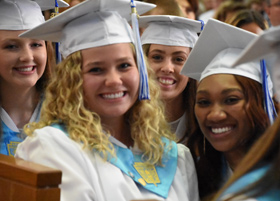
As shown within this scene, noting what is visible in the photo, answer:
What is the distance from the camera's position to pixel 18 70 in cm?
354

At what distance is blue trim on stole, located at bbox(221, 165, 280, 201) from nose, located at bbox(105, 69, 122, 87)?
126 cm

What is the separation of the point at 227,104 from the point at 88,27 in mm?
754

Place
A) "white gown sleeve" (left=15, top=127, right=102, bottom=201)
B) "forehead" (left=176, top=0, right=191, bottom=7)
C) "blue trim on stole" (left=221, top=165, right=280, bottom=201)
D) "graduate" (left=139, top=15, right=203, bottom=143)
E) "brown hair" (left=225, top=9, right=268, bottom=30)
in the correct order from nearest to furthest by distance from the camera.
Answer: "blue trim on stole" (left=221, top=165, right=280, bottom=201), "white gown sleeve" (left=15, top=127, right=102, bottom=201), "graduate" (left=139, top=15, right=203, bottom=143), "brown hair" (left=225, top=9, right=268, bottom=30), "forehead" (left=176, top=0, right=191, bottom=7)

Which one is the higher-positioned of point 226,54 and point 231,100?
point 226,54

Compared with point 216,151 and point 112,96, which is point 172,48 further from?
point 112,96

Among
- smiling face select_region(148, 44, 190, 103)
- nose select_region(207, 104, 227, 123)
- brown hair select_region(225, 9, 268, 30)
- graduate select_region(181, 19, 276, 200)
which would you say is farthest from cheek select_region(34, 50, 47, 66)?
brown hair select_region(225, 9, 268, 30)

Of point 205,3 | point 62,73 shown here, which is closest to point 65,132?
point 62,73

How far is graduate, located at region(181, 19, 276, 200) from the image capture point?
2.92 m

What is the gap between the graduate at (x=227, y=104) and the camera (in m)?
2.92

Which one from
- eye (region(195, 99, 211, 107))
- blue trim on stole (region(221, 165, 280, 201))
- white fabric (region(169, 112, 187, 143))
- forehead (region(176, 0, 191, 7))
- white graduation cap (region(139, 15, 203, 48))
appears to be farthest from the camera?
forehead (region(176, 0, 191, 7))

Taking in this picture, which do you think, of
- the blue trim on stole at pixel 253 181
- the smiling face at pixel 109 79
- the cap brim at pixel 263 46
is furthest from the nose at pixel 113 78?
the blue trim on stole at pixel 253 181

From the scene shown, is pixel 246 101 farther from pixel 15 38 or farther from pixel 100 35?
pixel 15 38

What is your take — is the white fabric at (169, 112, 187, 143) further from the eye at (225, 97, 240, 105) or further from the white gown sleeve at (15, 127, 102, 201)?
the white gown sleeve at (15, 127, 102, 201)

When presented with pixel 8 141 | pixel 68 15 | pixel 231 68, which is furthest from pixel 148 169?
pixel 8 141
